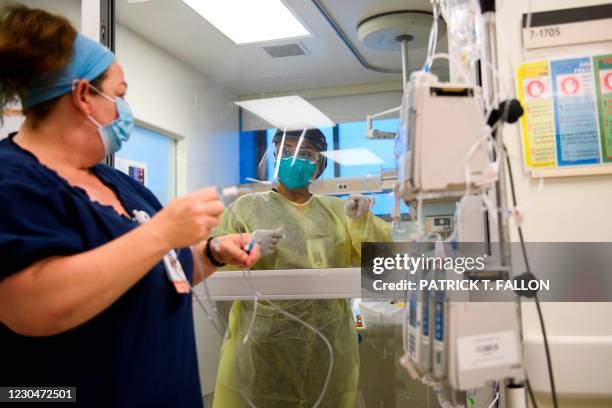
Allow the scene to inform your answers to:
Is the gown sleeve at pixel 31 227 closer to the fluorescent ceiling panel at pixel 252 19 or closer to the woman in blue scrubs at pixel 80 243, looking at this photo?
the woman in blue scrubs at pixel 80 243

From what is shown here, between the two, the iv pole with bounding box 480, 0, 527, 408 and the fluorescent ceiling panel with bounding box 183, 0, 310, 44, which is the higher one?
the fluorescent ceiling panel with bounding box 183, 0, 310, 44

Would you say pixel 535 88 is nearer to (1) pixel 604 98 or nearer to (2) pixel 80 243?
(1) pixel 604 98

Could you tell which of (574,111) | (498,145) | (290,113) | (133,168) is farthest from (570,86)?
(133,168)

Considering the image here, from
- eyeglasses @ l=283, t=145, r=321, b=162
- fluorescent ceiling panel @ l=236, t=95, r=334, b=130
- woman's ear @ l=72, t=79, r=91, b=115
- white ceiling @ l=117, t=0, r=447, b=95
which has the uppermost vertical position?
white ceiling @ l=117, t=0, r=447, b=95

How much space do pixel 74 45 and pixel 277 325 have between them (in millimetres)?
1154

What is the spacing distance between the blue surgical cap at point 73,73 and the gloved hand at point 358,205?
90cm

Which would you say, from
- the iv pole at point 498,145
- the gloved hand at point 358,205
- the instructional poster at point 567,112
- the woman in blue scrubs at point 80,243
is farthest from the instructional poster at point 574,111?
the woman in blue scrubs at point 80,243

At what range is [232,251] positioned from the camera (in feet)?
3.93

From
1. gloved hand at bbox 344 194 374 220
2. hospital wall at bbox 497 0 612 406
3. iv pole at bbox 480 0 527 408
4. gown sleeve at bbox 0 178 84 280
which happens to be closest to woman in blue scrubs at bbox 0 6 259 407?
gown sleeve at bbox 0 178 84 280

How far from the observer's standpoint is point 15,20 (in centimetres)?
91

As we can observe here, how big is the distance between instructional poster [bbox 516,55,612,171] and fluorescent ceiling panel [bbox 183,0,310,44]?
3.30ft

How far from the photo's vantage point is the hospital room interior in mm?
875

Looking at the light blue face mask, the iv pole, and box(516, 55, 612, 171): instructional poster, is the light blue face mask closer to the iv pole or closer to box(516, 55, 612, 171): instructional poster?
the iv pole

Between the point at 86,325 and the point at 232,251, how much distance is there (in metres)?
0.40
